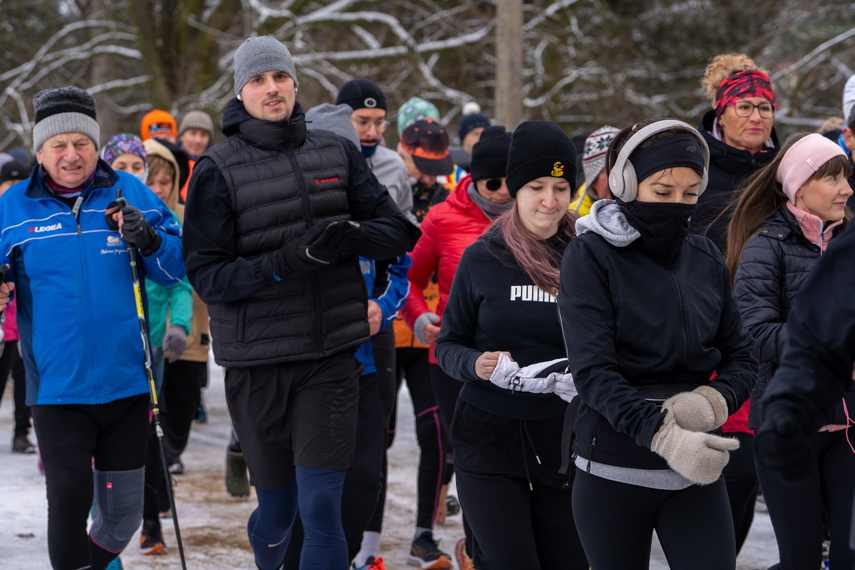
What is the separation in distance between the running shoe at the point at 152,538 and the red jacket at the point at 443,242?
1.75m

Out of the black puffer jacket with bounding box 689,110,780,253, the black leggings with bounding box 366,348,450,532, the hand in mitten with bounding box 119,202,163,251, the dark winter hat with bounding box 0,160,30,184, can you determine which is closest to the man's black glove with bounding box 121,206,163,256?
the hand in mitten with bounding box 119,202,163,251

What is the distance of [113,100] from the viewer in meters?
17.6

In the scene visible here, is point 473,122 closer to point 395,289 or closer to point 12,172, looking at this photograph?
point 12,172

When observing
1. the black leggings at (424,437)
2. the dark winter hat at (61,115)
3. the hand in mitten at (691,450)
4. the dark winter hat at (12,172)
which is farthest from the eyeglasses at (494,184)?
the dark winter hat at (12,172)

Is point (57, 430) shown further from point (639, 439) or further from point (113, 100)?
point (113, 100)

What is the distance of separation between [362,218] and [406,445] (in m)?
4.25

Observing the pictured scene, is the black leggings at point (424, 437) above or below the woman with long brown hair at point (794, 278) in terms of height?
below

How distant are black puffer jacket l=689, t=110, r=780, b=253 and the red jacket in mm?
1009

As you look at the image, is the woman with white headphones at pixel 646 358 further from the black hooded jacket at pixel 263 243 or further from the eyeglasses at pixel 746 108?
the eyeglasses at pixel 746 108

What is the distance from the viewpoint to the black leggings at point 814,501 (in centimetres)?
346

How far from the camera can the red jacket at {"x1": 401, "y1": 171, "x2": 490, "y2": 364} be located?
4750 mm

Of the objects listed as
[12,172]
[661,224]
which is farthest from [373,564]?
[12,172]

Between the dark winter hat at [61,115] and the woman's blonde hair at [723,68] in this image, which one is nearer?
A: the dark winter hat at [61,115]

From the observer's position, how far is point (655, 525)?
292 cm
